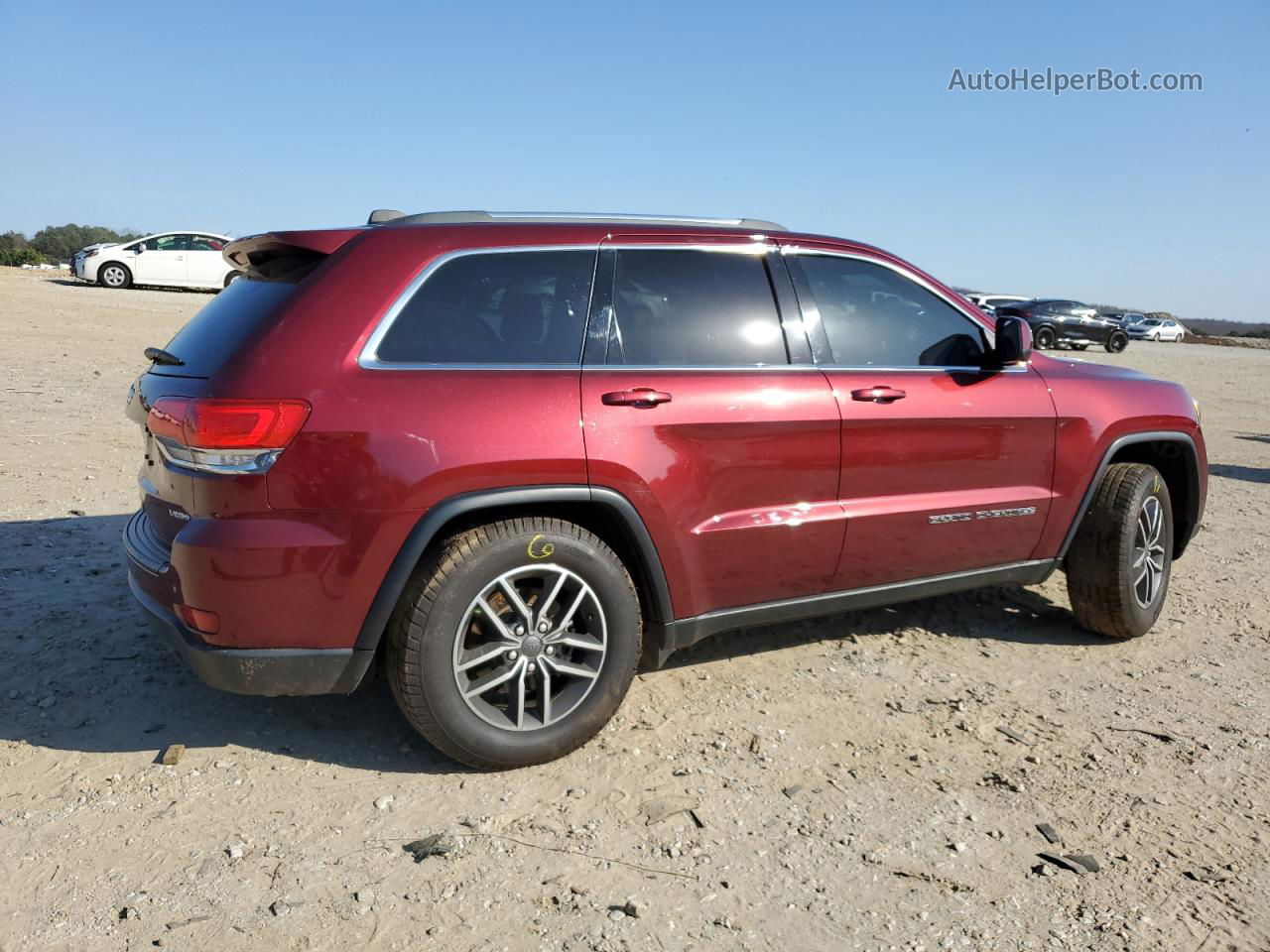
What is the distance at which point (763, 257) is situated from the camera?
4020 mm

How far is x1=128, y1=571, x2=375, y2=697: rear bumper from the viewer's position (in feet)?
10.4

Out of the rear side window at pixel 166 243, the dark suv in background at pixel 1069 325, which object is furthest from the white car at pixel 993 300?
the rear side window at pixel 166 243

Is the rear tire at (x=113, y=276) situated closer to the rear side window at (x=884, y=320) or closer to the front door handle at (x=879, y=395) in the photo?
the rear side window at (x=884, y=320)

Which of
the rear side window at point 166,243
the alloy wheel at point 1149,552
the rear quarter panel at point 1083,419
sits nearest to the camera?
the rear quarter panel at point 1083,419

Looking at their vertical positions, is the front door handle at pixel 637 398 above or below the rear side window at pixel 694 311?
below

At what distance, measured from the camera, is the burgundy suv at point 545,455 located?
10.3ft

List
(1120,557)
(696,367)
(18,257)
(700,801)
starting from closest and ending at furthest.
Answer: (700,801) < (696,367) < (1120,557) < (18,257)

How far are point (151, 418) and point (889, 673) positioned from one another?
9.97 feet

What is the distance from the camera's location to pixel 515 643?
11.2 ft

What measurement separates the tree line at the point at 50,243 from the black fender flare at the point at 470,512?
3971 cm

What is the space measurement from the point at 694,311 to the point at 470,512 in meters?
1.16

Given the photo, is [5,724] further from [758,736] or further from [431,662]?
[758,736]

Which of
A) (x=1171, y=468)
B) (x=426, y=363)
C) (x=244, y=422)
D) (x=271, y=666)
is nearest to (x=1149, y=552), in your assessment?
(x=1171, y=468)

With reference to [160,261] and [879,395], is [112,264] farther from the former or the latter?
[879,395]
